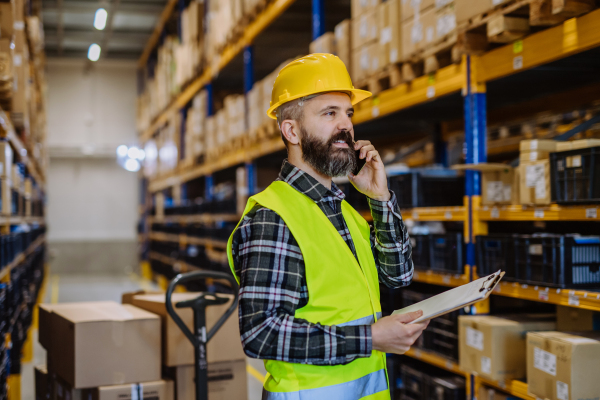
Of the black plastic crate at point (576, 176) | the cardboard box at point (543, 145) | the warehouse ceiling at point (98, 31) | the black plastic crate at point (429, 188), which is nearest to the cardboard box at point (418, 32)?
the black plastic crate at point (429, 188)

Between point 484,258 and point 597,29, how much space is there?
1.40 m

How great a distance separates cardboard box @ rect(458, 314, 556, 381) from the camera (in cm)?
326

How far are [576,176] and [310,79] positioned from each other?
1.51 metres

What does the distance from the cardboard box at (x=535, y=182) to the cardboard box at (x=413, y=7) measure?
1262mm

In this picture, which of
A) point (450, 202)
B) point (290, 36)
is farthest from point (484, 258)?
point (290, 36)

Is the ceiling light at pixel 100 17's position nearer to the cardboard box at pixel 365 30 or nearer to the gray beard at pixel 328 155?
the cardboard box at pixel 365 30

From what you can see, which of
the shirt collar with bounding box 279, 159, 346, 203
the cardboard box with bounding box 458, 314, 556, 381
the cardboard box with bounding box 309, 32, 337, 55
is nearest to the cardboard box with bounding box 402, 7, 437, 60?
the cardboard box with bounding box 309, 32, 337, 55

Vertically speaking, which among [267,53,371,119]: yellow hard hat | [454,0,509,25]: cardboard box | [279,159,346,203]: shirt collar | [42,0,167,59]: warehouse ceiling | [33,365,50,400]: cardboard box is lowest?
[33,365,50,400]: cardboard box

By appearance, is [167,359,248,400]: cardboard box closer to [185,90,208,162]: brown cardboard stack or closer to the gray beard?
the gray beard

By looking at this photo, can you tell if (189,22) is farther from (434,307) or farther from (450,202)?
(434,307)

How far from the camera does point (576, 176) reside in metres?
2.85

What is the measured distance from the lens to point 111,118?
1858 cm

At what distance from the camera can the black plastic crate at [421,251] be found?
13.4 ft

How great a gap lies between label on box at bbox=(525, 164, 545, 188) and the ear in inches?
62.8
